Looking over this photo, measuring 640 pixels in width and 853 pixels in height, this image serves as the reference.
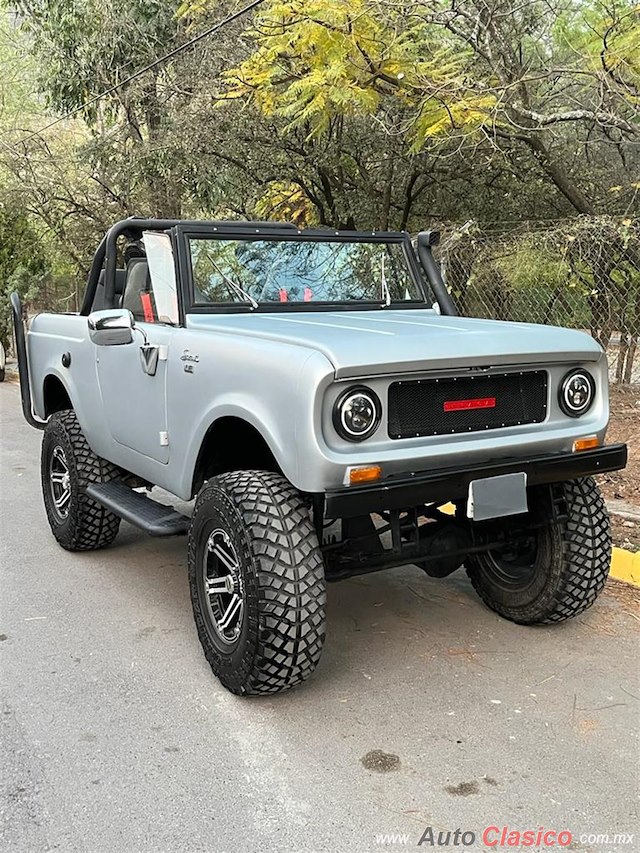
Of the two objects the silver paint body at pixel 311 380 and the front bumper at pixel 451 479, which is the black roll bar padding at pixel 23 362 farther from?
the front bumper at pixel 451 479

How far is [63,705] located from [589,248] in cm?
561

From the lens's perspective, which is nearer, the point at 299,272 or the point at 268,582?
the point at 268,582

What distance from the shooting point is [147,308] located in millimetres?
4543

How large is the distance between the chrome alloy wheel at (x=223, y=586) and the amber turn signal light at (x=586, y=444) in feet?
5.14

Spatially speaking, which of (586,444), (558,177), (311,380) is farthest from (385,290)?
(558,177)

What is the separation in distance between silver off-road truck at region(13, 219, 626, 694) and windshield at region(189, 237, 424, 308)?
0.01 m

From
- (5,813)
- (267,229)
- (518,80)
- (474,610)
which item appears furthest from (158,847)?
(518,80)

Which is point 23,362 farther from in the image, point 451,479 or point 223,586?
point 451,479

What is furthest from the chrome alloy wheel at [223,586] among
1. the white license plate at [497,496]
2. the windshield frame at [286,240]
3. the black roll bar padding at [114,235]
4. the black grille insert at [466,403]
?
the black roll bar padding at [114,235]

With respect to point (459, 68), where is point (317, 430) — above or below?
below

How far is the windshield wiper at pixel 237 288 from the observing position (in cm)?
433

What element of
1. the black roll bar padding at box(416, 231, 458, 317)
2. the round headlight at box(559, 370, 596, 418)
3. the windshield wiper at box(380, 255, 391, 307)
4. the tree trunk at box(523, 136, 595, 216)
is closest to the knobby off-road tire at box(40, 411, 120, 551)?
the windshield wiper at box(380, 255, 391, 307)

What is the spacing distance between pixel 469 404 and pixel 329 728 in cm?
142

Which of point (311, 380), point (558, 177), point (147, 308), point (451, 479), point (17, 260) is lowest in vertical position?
point (451, 479)
